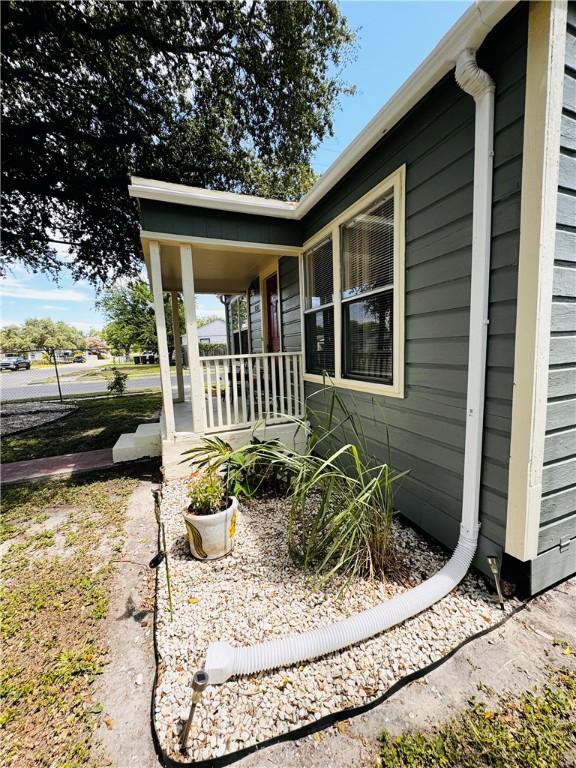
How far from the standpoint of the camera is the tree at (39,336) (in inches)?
2162

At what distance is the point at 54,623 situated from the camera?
1.90m

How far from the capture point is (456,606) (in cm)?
182

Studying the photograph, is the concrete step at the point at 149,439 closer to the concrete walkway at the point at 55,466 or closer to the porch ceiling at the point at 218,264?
the concrete walkway at the point at 55,466

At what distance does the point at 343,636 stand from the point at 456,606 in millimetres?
726

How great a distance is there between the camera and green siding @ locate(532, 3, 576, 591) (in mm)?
1623

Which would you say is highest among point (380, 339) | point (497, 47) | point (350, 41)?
point (350, 41)

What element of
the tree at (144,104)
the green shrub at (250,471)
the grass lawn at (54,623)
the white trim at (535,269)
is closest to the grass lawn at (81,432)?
the grass lawn at (54,623)

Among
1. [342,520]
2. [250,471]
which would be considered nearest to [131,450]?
[250,471]

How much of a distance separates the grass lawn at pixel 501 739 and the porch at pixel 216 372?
66.0 inches

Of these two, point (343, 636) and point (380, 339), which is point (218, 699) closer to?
point (343, 636)

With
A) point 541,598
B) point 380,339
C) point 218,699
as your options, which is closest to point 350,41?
point 380,339

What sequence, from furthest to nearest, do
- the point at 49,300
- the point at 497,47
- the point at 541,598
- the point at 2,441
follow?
the point at 49,300, the point at 2,441, the point at 541,598, the point at 497,47

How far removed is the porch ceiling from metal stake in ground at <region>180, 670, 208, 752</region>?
3931 millimetres

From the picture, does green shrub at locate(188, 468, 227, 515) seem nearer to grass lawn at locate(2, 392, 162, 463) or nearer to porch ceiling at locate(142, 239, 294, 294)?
porch ceiling at locate(142, 239, 294, 294)
